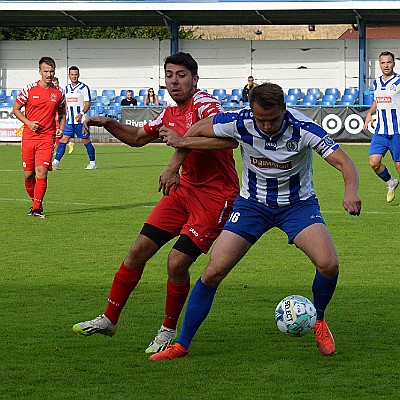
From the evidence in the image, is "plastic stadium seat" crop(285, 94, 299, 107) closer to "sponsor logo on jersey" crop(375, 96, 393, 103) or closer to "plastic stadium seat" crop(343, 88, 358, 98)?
"plastic stadium seat" crop(343, 88, 358, 98)

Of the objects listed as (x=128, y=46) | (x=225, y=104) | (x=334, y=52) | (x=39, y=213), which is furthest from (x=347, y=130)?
(x=39, y=213)

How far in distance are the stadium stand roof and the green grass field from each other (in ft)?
73.4

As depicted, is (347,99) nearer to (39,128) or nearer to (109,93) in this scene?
(109,93)

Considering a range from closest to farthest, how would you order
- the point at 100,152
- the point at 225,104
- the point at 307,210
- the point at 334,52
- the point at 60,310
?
the point at 307,210 → the point at 60,310 → the point at 100,152 → the point at 225,104 → the point at 334,52

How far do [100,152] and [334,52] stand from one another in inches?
583

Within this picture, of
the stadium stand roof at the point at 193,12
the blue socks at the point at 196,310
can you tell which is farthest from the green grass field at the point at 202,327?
the stadium stand roof at the point at 193,12

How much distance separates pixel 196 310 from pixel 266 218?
0.73 m

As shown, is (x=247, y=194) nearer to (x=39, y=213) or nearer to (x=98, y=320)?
(x=98, y=320)

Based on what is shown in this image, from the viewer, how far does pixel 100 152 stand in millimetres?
29672

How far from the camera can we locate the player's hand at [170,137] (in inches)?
237

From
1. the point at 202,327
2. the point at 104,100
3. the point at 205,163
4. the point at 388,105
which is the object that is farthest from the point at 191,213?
the point at 104,100

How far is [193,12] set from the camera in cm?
3719

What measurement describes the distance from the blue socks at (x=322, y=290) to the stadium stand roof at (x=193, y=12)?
1164 inches

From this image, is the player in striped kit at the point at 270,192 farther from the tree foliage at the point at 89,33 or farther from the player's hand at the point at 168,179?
the tree foliage at the point at 89,33
